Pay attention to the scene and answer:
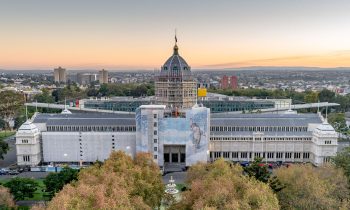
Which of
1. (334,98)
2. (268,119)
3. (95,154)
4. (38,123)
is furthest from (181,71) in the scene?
(334,98)

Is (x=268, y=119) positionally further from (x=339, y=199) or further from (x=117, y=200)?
(x=117, y=200)

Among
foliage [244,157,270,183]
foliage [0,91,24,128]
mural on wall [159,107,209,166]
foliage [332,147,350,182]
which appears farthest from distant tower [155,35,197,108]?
Answer: foliage [0,91,24,128]

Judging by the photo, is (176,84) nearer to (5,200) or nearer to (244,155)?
(244,155)

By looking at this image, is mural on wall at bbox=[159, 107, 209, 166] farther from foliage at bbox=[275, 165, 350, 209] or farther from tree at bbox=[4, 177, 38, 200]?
tree at bbox=[4, 177, 38, 200]

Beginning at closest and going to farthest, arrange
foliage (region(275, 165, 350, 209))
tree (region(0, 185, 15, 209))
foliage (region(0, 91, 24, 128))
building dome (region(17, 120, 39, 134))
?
foliage (region(275, 165, 350, 209)), tree (region(0, 185, 15, 209)), building dome (region(17, 120, 39, 134)), foliage (region(0, 91, 24, 128))

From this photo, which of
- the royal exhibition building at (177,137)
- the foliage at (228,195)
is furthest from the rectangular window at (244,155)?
the foliage at (228,195)

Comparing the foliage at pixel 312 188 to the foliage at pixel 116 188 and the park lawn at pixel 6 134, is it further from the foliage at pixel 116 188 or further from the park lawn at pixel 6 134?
the park lawn at pixel 6 134

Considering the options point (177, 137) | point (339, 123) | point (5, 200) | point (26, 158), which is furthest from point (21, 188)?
point (339, 123)
